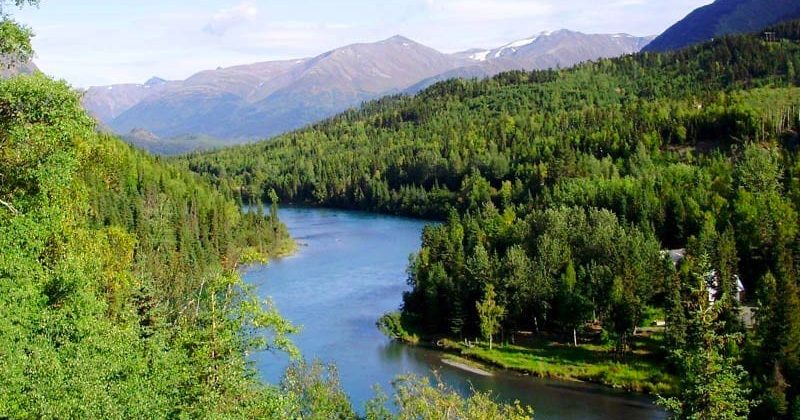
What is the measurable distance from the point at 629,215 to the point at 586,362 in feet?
84.3

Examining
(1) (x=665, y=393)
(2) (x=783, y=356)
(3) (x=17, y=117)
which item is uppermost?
(3) (x=17, y=117)

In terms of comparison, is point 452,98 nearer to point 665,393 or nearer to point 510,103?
point 510,103

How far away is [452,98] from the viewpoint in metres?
182

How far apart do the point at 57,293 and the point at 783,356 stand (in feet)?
103

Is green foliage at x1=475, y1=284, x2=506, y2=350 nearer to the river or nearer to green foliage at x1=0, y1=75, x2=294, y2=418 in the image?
the river

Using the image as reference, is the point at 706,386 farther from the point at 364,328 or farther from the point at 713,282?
the point at 364,328

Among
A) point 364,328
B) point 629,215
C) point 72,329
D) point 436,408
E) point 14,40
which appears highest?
point 14,40

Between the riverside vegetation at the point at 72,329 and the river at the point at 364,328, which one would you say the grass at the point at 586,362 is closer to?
the river at the point at 364,328

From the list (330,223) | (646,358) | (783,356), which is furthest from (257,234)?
(783,356)

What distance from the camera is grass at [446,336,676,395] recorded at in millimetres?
40312

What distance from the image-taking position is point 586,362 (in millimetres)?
43844

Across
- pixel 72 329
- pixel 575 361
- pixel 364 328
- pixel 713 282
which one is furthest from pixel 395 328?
pixel 72 329

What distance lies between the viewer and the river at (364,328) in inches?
1521

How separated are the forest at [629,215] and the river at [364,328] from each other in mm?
3165
